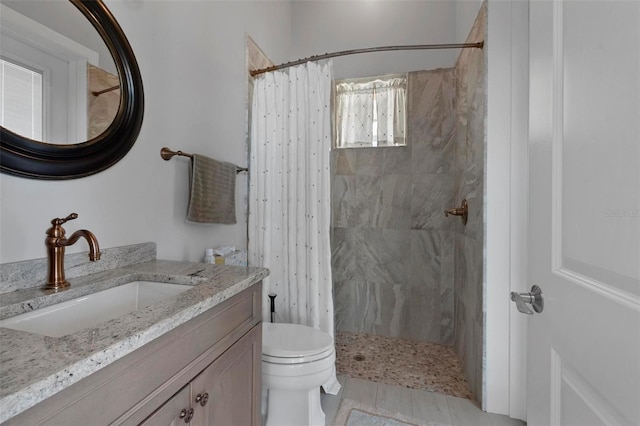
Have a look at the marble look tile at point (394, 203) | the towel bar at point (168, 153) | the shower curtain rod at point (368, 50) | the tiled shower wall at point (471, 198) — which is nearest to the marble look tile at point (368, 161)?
the marble look tile at point (394, 203)

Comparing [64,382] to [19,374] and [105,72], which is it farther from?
[105,72]

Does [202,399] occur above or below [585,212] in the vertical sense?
below

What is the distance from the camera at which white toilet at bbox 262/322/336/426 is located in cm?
135

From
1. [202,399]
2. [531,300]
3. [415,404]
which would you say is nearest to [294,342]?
[202,399]

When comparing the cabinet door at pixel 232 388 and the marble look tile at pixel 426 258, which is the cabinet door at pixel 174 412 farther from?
the marble look tile at pixel 426 258

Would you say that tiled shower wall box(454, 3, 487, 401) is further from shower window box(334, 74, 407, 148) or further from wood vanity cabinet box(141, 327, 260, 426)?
wood vanity cabinet box(141, 327, 260, 426)

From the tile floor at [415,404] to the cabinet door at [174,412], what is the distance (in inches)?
43.7

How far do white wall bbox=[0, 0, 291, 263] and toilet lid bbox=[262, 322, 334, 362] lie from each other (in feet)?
1.93

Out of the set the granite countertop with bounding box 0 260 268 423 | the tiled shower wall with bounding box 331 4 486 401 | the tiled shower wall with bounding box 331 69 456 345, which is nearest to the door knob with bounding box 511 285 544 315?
the granite countertop with bounding box 0 260 268 423

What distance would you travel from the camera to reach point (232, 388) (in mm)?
915

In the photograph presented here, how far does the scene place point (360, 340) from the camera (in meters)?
2.57

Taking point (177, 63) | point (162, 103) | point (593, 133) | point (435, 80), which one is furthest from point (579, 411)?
point (435, 80)

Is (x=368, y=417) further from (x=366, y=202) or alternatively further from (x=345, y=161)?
(x=345, y=161)

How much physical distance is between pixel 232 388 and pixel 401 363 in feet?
5.46
